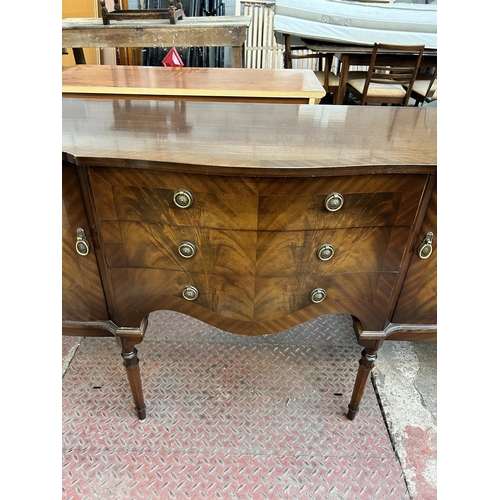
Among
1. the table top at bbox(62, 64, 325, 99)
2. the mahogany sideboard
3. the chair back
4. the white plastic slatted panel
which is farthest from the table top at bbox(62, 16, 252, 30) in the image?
the white plastic slatted panel

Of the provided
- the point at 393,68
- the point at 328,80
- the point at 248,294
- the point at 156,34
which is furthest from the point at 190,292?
the point at 328,80

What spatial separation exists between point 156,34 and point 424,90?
7.10 ft

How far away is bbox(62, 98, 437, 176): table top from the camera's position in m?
0.79

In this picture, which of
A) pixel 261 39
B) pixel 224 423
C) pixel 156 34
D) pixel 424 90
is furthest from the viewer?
pixel 261 39

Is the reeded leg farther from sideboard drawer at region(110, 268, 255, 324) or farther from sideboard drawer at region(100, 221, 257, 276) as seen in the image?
sideboard drawer at region(100, 221, 257, 276)

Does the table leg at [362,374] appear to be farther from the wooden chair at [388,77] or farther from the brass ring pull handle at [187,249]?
the wooden chair at [388,77]

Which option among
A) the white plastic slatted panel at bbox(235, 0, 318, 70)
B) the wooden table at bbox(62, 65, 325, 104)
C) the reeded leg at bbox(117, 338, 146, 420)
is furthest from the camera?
the white plastic slatted panel at bbox(235, 0, 318, 70)

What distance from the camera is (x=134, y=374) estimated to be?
121 centimetres

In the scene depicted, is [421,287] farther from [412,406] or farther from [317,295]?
[412,406]

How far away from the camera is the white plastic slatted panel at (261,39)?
5066 millimetres

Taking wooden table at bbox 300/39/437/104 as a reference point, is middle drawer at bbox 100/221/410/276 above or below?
below

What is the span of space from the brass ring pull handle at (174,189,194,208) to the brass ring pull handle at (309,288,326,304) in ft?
1.23

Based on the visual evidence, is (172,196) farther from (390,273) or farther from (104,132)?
(390,273)

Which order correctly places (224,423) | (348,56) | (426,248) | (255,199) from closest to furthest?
(255,199) → (426,248) → (224,423) → (348,56)
